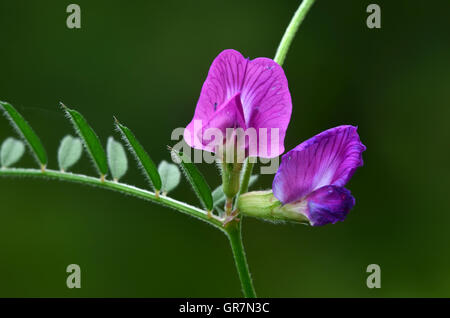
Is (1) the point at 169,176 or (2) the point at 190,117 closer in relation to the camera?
(1) the point at 169,176

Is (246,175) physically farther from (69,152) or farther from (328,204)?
(69,152)

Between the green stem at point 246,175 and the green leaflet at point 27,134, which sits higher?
the green leaflet at point 27,134

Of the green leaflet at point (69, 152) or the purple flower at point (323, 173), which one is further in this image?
the green leaflet at point (69, 152)

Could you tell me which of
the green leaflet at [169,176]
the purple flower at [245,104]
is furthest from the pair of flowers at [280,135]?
the green leaflet at [169,176]

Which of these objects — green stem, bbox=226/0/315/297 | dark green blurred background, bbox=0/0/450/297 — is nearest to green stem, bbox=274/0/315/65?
green stem, bbox=226/0/315/297

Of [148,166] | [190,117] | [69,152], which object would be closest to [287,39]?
Result: [148,166]

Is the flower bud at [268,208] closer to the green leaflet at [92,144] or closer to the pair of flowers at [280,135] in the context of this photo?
the pair of flowers at [280,135]

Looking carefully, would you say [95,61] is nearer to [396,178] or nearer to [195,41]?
[195,41]
